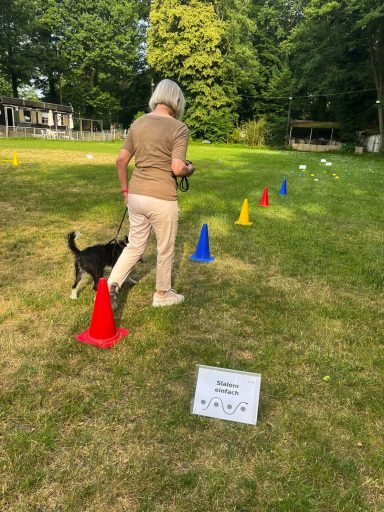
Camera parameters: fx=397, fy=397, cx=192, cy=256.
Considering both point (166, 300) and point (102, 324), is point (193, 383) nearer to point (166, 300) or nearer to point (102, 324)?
point (102, 324)

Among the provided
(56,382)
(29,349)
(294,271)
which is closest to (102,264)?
(29,349)

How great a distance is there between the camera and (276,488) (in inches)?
75.4

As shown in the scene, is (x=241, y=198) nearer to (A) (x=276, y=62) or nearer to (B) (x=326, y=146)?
(B) (x=326, y=146)

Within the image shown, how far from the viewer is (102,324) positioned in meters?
3.03

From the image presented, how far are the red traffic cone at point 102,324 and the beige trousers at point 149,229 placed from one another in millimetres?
473

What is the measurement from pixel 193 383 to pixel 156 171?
5.50 feet

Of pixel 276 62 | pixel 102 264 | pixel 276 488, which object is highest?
pixel 276 62

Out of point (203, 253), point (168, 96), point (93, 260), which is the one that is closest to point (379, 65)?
point (203, 253)

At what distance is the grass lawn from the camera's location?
1896 mm

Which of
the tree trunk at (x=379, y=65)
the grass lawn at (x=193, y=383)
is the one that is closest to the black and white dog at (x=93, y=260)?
the grass lawn at (x=193, y=383)

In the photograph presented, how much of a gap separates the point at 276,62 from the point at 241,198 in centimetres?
5181

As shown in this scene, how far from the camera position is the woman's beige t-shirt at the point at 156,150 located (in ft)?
10.2

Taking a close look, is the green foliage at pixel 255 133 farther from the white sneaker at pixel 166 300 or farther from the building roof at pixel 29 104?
the white sneaker at pixel 166 300

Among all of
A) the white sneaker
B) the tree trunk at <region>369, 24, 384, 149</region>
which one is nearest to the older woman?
the white sneaker
